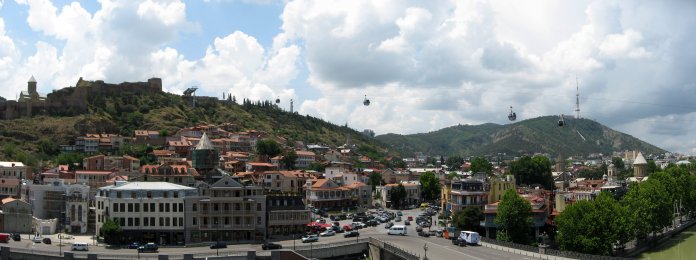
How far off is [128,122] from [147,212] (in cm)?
8573

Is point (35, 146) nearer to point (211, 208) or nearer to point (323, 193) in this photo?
point (323, 193)

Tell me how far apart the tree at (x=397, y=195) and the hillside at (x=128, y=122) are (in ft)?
179

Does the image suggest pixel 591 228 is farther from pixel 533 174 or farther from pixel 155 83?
pixel 155 83

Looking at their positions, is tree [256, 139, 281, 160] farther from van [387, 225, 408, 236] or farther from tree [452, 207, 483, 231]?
tree [452, 207, 483, 231]

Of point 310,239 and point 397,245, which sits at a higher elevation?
point 310,239

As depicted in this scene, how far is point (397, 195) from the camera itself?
10681 cm

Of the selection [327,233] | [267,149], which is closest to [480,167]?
[267,149]

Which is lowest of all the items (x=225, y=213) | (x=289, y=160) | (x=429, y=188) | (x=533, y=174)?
(x=225, y=213)

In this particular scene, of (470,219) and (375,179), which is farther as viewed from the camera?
(375,179)

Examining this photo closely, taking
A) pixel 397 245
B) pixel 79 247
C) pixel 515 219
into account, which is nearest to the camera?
pixel 79 247

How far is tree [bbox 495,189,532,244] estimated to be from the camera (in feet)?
238

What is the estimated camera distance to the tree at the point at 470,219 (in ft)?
254

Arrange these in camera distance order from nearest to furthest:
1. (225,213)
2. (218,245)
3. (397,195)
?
(218,245) → (225,213) → (397,195)

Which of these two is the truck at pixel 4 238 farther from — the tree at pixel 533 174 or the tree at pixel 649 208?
the tree at pixel 533 174
